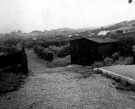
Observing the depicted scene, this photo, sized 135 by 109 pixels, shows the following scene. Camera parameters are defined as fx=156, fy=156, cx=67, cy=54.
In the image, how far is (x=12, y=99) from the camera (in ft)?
23.3

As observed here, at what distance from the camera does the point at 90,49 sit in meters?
17.1

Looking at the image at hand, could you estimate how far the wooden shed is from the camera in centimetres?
1665

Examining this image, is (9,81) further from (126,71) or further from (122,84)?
(126,71)

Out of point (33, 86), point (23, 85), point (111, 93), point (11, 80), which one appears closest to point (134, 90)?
point (111, 93)

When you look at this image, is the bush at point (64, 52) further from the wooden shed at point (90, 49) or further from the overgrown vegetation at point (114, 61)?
the overgrown vegetation at point (114, 61)

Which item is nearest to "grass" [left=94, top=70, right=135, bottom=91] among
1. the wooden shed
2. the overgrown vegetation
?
the overgrown vegetation

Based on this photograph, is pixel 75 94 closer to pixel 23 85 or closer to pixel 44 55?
pixel 23 85

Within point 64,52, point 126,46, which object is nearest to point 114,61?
point 126,46

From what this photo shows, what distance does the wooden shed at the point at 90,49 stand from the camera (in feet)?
54.6

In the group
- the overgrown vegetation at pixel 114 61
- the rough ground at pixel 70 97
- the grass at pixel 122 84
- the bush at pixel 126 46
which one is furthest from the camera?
the bush at pixel 126 46

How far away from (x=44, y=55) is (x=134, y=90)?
20.3m

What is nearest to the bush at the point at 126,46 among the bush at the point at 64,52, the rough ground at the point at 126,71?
the rough ground at the point at 126,71

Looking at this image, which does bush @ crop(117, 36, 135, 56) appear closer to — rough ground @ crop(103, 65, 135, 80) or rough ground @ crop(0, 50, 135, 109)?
rough ground @ crop(103, 65, 135, 80)

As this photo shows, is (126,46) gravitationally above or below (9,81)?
above
